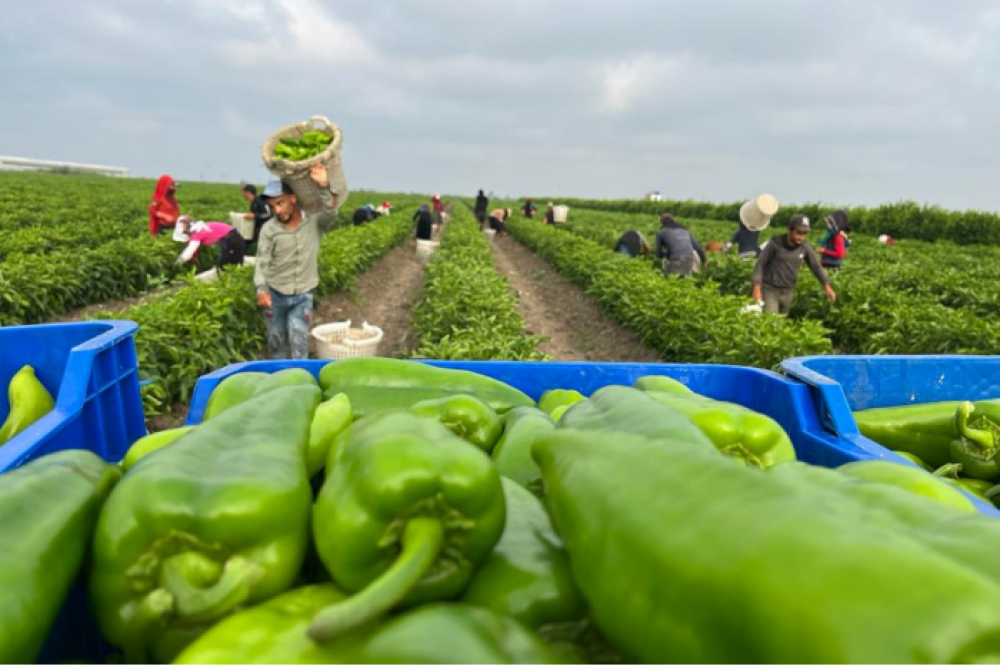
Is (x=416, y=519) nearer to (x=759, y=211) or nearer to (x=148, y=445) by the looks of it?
(x=148, y=445)

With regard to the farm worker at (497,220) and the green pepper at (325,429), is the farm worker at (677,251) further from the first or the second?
the farm worker at (497,220)

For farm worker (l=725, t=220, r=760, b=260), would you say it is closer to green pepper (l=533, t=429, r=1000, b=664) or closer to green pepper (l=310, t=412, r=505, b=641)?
green pepper (l=533, t=429, r=1000, b=664)

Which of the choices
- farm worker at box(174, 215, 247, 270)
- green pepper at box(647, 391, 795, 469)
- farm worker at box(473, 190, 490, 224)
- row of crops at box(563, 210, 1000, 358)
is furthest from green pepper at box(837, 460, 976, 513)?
farm worker at box(473, 190, 490, 224)

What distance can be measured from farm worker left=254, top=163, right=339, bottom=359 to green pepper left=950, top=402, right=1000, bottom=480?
221 inches

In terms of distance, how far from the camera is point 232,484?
129 centimetres

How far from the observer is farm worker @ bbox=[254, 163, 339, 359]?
654cm

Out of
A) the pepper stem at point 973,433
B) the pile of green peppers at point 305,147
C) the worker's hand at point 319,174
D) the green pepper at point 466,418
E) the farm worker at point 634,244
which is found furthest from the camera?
the farm worker at point 634,244

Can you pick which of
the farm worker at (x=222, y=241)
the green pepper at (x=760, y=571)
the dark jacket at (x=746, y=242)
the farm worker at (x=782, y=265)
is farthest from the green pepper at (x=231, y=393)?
the dark jacket at (x=746, y=242)

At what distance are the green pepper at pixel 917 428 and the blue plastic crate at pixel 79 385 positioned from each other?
3.69 meters

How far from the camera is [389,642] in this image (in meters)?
1.01

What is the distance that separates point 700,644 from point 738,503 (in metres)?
0.24

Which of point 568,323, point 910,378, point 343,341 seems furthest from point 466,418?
point 568,323

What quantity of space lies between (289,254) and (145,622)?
6.01 metres

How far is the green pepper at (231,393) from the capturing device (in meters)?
2.37
